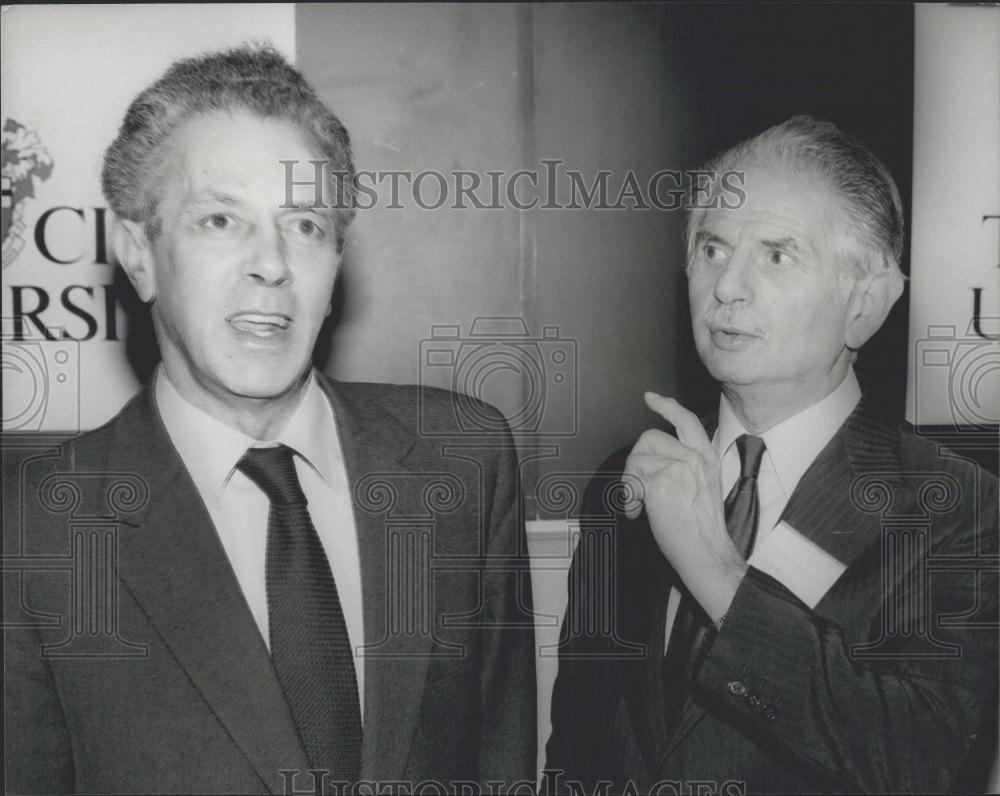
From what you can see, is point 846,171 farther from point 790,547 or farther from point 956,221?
point 790,547

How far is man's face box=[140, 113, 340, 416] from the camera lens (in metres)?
1.59

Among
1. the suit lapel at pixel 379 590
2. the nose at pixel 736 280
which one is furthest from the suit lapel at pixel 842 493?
the suit lapel at pixel 379 590

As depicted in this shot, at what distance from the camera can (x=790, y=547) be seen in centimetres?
166

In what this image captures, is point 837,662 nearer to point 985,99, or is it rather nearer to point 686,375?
point 686,375

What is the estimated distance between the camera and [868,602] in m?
1.66

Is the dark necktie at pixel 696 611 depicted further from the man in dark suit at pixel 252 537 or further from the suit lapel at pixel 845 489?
the man in dark suit at pixel 252 537

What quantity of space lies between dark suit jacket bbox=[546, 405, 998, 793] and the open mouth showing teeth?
0.59 metres

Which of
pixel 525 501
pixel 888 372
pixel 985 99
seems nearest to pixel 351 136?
pixel 525 501

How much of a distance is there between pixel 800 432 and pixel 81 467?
1.18 metres

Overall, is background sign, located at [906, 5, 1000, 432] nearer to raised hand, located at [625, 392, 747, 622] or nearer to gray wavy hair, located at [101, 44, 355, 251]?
raised hand, located at [625, 392, 747, 622]

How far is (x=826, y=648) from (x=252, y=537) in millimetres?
917

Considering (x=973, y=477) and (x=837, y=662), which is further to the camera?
(x=973, y=477)

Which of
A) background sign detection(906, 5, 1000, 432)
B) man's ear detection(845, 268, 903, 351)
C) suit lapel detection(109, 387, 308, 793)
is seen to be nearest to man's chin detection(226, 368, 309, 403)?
suit lapel detection(109, 387, 308, 793)

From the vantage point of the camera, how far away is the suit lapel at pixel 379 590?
65.1 inches
